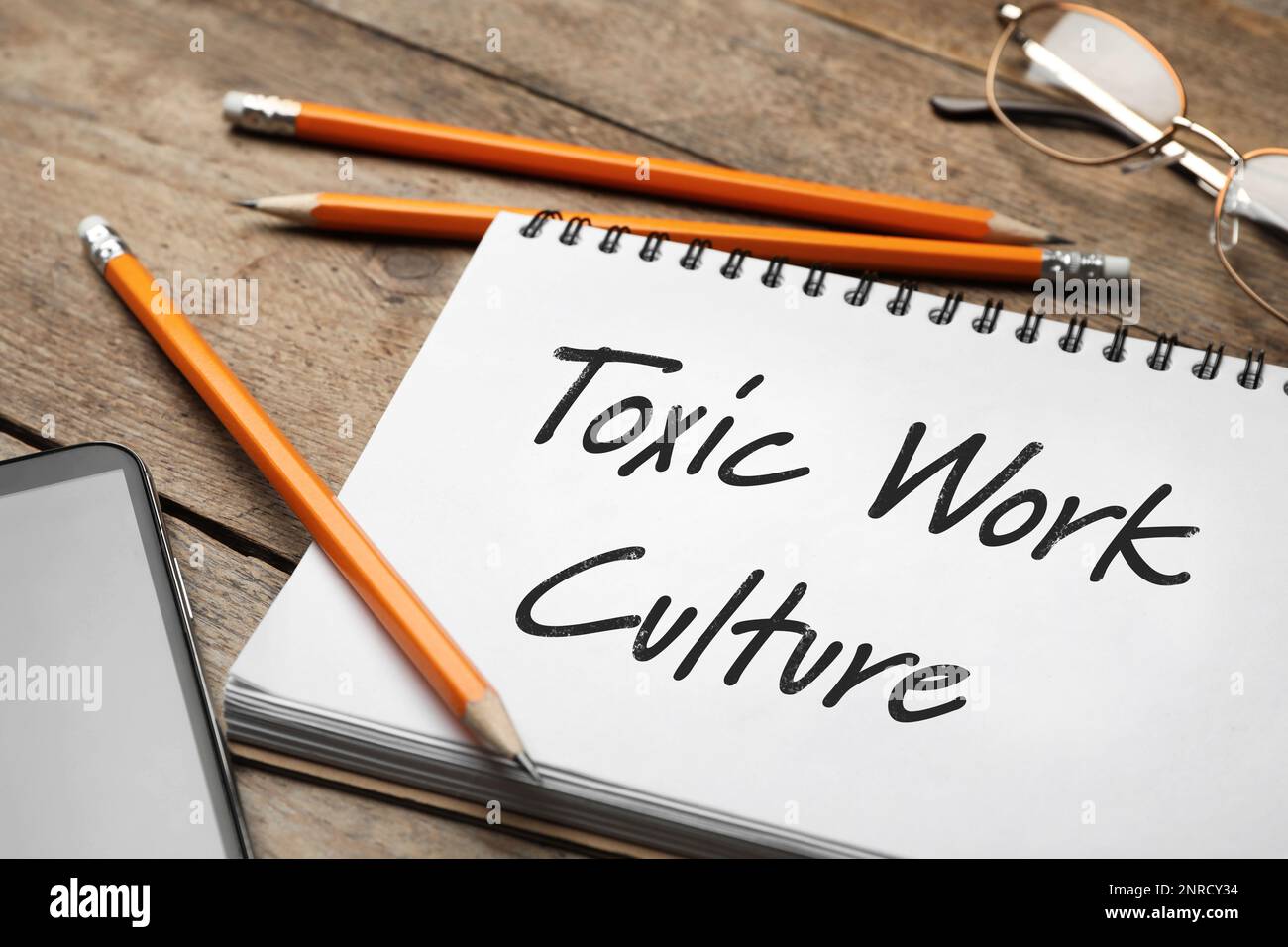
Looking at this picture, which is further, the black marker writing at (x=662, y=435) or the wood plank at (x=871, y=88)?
the wood plank at (x=871, y=88)

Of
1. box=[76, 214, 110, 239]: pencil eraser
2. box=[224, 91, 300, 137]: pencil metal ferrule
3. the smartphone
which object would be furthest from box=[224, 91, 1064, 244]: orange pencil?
the smartphone

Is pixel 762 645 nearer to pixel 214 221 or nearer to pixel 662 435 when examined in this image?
pixel 662 435

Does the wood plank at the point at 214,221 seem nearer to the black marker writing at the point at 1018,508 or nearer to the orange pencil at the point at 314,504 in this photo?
the orange pencil at the point at 314,504

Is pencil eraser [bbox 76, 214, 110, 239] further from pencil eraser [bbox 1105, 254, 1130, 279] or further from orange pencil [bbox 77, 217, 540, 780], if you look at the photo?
pencil eraser [bbox 1105, 254, 1130, 279]

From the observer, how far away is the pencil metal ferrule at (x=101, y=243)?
21.1 inches

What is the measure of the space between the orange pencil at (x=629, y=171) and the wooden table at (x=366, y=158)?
0.01 metres

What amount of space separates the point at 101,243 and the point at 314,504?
229mm

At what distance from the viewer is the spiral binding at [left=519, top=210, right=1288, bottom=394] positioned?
0.47m

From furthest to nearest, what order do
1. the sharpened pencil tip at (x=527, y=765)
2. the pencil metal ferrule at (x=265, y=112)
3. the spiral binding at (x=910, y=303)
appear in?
the pencil metal ferrule at (x=265, y=112)
the spiral binding at (x=910, y=303)
the sharpened pencil tip at (x=527, y=765)

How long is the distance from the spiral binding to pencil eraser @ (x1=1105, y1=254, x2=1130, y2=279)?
0.09 ft

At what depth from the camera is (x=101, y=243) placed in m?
0.54

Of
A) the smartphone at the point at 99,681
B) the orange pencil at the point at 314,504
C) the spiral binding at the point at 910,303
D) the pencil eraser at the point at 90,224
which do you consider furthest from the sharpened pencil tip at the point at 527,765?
the pencil eraser at the point at 90,224

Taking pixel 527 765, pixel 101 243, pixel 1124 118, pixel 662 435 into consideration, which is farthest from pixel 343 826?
pixel 1124 118
